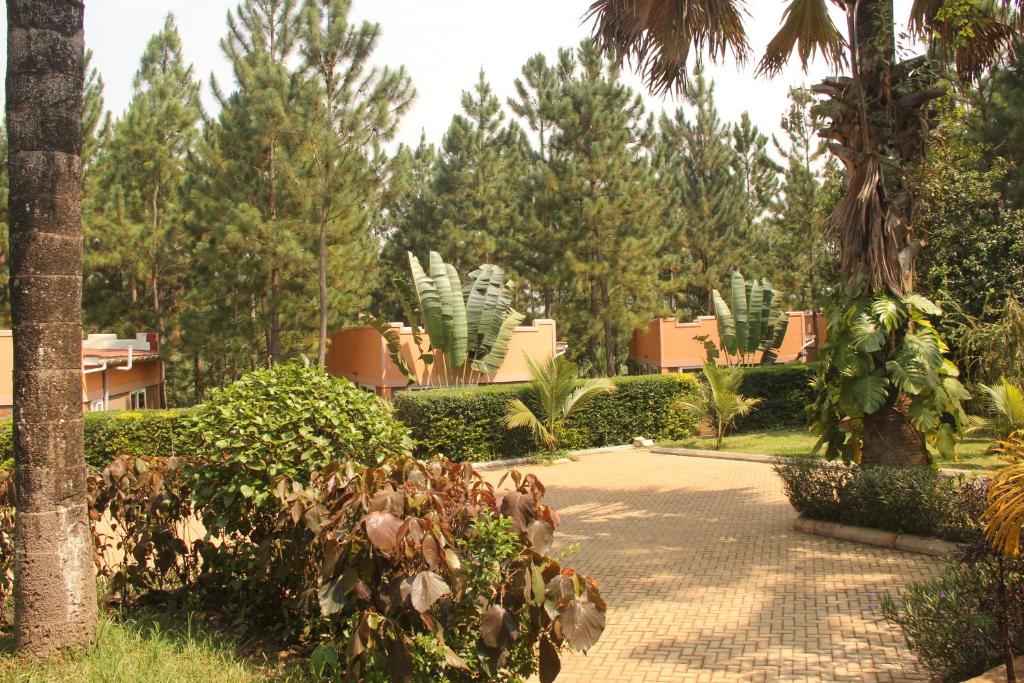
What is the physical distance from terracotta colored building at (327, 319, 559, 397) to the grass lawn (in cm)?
539

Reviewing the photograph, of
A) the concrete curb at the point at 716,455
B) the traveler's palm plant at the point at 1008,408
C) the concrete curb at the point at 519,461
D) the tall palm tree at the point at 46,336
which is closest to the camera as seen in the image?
the tall palm tree at the point at 46,336

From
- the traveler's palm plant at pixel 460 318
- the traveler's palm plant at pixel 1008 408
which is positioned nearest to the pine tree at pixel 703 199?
the traveler's palm plant at pixel 460 318

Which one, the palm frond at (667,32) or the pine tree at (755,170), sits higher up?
the pine tree at (755,170)

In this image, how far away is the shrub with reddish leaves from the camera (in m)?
3.65

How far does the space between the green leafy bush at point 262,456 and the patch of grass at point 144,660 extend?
44 centimetres

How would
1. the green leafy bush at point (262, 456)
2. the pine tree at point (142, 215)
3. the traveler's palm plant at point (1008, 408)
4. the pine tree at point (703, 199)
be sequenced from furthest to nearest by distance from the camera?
the pine tree at point (703, 199) < the pine tree at point (142, 215) < the traveler's palm plant at point (1008, 408) < the green leafy bush at point (262, 456)

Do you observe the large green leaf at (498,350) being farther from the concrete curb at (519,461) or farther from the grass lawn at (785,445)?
the grass lawn at (785,445)

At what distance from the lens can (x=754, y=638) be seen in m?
5.73

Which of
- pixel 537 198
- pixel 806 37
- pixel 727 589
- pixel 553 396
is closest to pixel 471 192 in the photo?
pixel 537 198

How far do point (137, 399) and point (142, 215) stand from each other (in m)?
7.11

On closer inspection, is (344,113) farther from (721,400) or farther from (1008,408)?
(1008,408)

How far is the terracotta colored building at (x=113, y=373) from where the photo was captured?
707 inches

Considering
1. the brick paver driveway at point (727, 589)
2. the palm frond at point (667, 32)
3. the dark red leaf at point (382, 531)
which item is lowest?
the brick paver driveway at point (727, 589)

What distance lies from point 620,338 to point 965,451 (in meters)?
17.4
